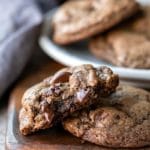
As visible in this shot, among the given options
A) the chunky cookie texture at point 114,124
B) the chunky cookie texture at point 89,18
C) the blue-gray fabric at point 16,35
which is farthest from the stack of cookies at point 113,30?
the chunky cookie texture at point 114,124

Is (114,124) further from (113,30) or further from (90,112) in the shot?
(113,30)

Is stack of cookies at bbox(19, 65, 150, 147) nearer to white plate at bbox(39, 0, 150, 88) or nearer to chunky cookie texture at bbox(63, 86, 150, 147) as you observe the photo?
chunky cookie texture at bbox(63, 86, 150, 147)

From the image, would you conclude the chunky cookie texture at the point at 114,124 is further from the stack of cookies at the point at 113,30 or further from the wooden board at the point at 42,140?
the stack of cookies at the point at 113,30

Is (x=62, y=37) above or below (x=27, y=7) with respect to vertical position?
below

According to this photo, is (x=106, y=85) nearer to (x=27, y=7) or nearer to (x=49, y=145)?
(x=49, y=145)

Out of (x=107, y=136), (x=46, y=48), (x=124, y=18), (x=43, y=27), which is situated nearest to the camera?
(x=107, y=136)

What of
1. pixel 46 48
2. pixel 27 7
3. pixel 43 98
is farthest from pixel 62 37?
pixel 43 98

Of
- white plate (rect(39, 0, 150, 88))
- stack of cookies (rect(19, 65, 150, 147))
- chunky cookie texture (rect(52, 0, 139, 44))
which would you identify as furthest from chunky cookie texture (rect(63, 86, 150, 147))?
chunky cookie texture (rect(52, 0, 139, 44))
